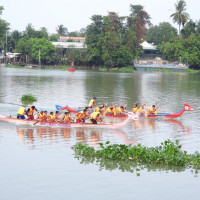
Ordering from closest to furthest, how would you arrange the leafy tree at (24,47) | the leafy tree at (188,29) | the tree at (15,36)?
the leafy tree at (188,29) < the leafy tree at (24,47) < the tree at (15,36)

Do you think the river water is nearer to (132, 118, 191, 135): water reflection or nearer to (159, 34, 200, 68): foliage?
(132, 118, 191, 135): water reflection

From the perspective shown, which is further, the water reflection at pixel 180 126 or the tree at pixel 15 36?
the tree at pixel 15 36

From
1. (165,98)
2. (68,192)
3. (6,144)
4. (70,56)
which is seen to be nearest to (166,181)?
(68,192)

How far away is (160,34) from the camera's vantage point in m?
131

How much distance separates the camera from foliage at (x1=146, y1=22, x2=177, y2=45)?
124 meters

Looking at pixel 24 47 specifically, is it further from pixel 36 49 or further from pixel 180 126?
pixel 180 126

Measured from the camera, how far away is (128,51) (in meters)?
106

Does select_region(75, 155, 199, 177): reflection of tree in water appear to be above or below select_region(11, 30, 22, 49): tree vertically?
below

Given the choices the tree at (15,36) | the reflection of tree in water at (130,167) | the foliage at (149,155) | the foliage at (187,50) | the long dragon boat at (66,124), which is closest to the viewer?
the reflection of tree in water at (130,167)

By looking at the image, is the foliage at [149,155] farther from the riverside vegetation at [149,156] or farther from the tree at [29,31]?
the tree at [29,31]

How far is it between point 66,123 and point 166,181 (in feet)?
34.3

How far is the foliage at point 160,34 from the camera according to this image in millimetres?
123988

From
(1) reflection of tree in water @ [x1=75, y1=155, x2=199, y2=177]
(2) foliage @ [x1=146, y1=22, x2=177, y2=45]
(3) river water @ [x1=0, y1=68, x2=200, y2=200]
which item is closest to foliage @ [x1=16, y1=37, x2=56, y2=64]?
(2) foliage @ [x1=146, y1=22, x2=177, y2=45]

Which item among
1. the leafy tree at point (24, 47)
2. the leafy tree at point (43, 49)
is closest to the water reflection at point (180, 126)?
the leafy tree at point (43, 49)
